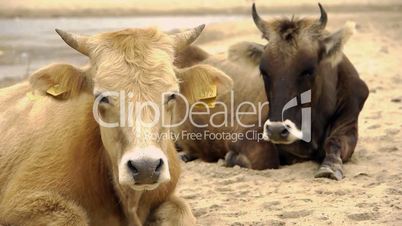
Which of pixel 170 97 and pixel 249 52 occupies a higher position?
pixel 170 97

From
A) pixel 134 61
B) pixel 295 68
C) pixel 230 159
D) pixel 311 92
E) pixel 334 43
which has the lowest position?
pixel 230 159

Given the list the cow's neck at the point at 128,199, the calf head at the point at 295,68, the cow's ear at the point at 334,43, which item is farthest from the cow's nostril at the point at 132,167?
the cow's ear at the point at 334,43

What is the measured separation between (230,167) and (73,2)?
60.1ft

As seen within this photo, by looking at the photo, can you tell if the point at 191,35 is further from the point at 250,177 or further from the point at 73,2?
the point at 73,2

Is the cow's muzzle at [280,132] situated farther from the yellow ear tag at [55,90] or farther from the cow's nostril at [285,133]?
the yellow ear tag at [55,90]

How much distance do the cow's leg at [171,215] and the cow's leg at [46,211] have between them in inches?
20.1

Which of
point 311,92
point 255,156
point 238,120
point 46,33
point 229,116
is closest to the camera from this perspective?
point 311,92

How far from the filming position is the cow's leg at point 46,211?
18.4ft

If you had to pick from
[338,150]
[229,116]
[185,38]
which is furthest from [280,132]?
[185,38]

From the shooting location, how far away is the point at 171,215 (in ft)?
19.2

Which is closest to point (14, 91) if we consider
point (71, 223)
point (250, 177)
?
point (71, 223)

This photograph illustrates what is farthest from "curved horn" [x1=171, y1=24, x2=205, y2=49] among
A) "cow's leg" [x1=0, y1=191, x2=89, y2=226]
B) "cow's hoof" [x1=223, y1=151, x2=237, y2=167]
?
"cow's hoof" [x1=223, y1=151, x2=237, y2=167]

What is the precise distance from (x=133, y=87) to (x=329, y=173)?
318 centimetres

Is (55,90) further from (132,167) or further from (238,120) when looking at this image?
(238,120)
